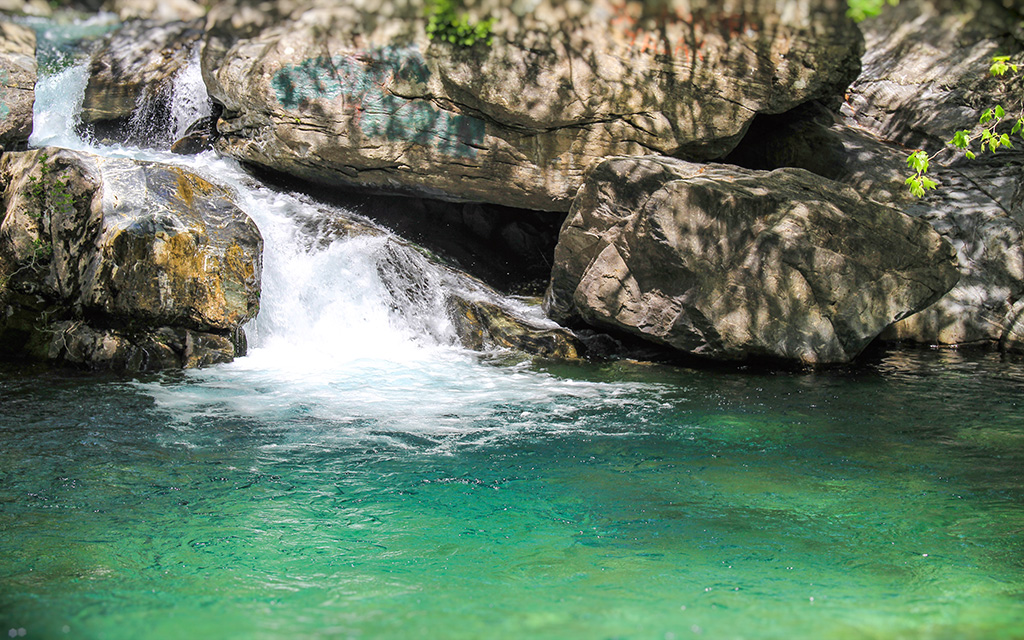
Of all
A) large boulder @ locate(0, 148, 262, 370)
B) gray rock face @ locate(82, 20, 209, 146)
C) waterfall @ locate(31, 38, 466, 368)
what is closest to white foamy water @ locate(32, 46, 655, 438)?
waterfall @ locate(31, 38, 466, 368)

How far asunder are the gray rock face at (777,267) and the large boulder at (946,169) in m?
1.90

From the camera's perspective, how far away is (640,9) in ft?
9.51

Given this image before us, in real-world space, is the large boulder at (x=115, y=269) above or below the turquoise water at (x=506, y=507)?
above

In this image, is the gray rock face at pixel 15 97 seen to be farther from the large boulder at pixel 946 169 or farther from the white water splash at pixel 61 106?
the large boulder at pixel 946 169

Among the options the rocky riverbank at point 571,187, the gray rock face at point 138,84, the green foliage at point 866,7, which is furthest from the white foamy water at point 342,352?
the green foliage at point 866,7

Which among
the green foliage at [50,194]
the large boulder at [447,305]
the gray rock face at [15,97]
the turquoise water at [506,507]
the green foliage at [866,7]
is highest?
the gray rock face at [15,97]

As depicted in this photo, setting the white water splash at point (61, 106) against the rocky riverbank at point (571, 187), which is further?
the white water splash at point (61, 106)

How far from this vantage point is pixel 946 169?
1088 centimetres

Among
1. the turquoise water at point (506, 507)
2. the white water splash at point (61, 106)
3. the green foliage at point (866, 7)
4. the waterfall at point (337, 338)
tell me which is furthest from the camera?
the white water splash at point (61, 106)

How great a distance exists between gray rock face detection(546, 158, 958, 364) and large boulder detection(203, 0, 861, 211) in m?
1.66

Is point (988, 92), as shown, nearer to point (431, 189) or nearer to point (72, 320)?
point (431, 189)

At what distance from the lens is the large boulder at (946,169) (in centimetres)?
1015

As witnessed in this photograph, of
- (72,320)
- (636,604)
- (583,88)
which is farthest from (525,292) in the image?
(636,604)

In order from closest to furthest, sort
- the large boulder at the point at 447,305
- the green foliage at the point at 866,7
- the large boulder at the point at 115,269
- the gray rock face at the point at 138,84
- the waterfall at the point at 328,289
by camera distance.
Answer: the green foliage at the point at 866,7 → the large boulder at the point at 115,269 → the waterfall at the point at 328,289 → the large boulder at the point at 447,305 → the gray rock face at the point at 138,84
